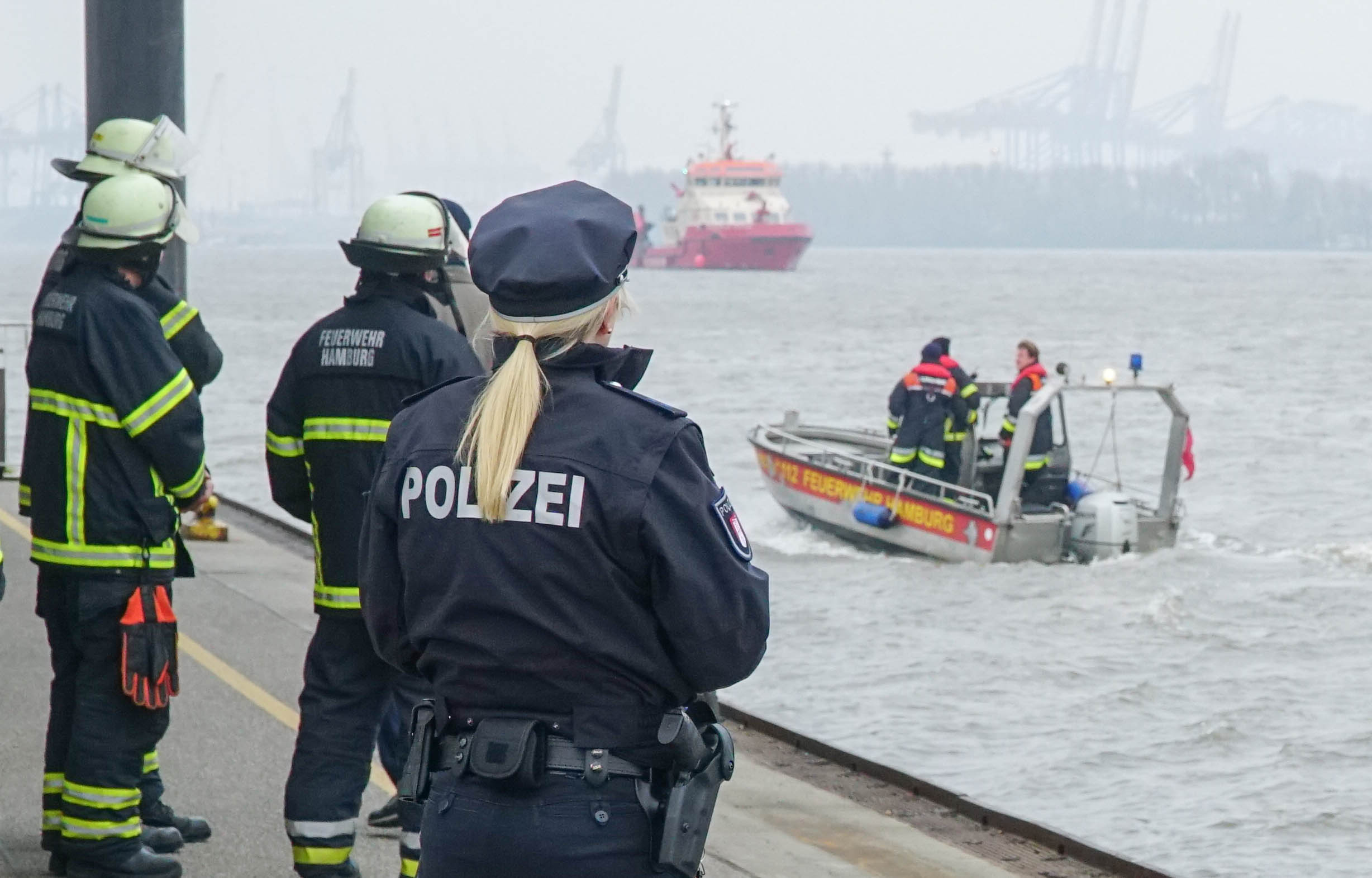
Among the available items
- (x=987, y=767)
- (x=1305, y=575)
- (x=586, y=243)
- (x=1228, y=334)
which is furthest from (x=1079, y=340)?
(x=586, y=243)

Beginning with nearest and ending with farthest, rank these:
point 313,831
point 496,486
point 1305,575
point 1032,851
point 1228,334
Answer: point 496,486 → point 313,831 → point 1032,851 → point 1305,575 → point 1228,334

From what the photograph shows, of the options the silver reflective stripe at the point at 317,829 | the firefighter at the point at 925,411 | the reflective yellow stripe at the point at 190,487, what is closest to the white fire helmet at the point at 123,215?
the reflective yellow stripe at the point at 190,487

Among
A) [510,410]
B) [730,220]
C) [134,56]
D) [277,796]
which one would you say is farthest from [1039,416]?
[730,220]

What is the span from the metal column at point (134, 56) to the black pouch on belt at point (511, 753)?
7855 millimetres

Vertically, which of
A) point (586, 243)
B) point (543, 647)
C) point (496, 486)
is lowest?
point (543, 647)

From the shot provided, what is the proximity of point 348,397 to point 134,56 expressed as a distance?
6.13 metres

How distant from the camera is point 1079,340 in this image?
66500 mm

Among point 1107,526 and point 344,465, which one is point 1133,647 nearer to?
point 1107,526

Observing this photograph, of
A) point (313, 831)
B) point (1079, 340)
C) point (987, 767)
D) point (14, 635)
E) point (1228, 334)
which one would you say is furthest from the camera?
point (1228, 334)

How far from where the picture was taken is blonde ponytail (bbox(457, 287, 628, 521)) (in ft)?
8.07

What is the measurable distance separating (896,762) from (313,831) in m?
8.06

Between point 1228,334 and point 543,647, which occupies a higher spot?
point 543,647

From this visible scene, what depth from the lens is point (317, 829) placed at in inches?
169

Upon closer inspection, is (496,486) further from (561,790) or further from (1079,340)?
(1079,340)
